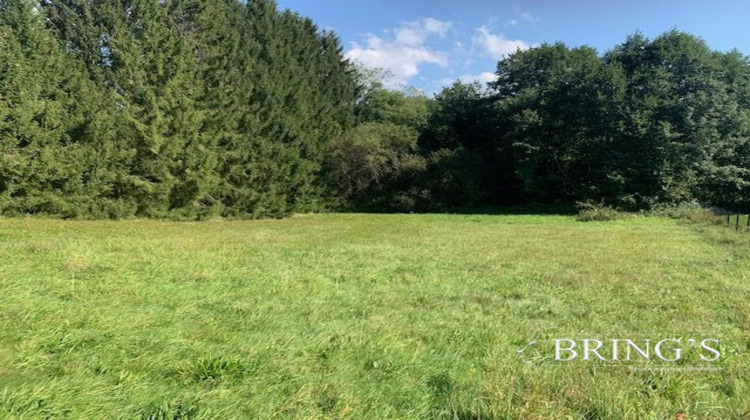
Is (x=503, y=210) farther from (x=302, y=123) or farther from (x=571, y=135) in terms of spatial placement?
(x=302, y=123)

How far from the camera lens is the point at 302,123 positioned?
1187 inches

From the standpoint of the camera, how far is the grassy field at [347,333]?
297cm

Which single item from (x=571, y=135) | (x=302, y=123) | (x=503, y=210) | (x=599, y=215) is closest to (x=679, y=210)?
(x=599, y=215)

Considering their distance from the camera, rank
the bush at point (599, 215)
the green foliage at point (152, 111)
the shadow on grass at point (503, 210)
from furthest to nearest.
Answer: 1. the shadow on grass at point (503, 210)
2. the bush at point (599, 215)
3. the green foliage at point (152, 111)

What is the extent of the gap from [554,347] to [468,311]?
5.07 feet

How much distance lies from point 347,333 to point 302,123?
26789 millimetres

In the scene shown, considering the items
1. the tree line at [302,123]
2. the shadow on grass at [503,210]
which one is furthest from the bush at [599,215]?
the shadow on grass at [503,210]

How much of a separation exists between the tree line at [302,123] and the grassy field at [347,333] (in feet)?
45.0

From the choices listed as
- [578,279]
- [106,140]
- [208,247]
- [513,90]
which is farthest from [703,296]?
[513,90]

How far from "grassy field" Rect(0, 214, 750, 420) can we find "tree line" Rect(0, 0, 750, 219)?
13.7 m

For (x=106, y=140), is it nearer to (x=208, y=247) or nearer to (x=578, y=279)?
(x=208, y=247)

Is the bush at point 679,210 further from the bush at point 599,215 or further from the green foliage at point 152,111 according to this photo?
the green foliage at point 152,111

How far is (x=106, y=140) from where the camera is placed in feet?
70.0

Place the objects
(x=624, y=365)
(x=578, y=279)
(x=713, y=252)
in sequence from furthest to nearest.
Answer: (x=713, y=252) → (x=578, y=279) → (x=624, y=365)
